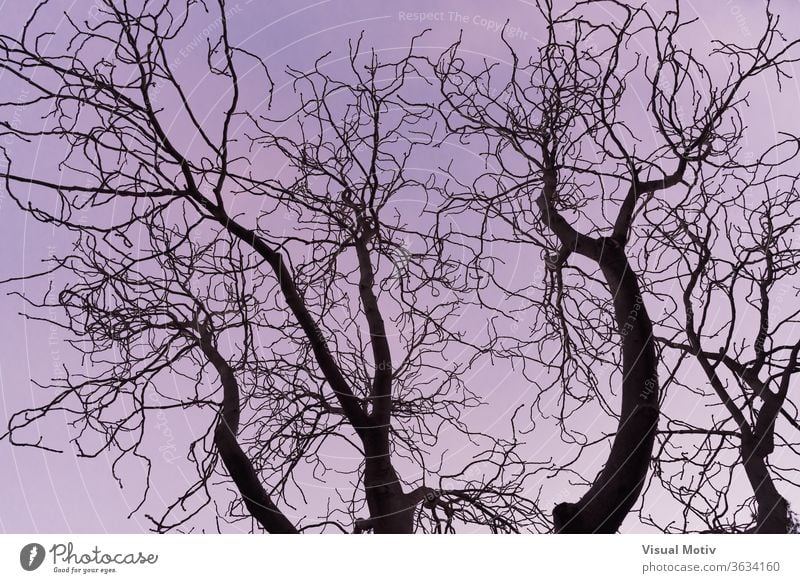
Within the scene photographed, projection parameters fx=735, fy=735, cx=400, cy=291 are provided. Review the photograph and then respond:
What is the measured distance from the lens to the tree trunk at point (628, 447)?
2.09m

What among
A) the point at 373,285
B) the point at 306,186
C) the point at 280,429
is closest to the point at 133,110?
the point at 306,186

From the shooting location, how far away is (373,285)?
2783 millimetres

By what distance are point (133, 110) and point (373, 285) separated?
1033 millimetres

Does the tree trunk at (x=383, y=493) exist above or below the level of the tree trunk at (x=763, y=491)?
above
